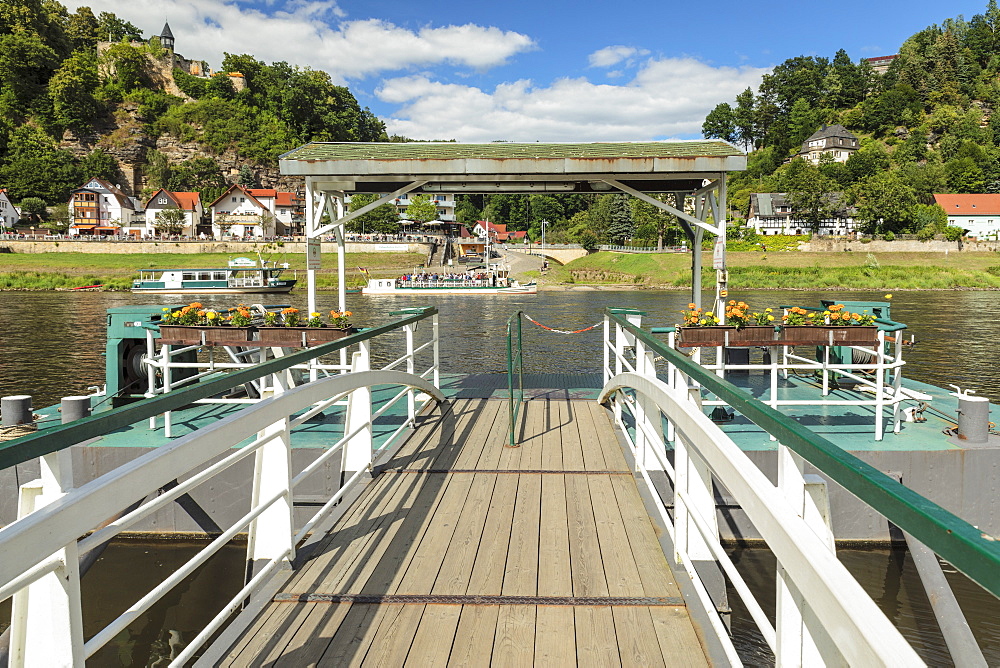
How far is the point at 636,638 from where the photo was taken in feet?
9.03

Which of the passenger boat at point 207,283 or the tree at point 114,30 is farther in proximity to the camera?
the tree at point 114,30

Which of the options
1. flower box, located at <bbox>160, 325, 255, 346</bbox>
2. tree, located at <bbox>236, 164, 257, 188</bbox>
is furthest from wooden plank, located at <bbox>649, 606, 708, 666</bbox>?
tree, located at <bbox>236, 164, 257, 188</bbox>

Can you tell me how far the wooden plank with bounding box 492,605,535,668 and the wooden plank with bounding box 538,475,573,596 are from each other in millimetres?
213

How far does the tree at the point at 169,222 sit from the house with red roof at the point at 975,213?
95.4m

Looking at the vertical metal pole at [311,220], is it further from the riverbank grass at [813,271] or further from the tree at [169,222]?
the tree at [169,222]

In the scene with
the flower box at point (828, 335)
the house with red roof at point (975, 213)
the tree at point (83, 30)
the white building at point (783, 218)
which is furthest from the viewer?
the tree at point (83, 30)

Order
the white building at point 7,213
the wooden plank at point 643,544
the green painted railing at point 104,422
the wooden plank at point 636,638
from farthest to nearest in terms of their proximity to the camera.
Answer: the white building at point 7,213, the wooden plank at point 643,544, the wooden plank at point 636,638, the green painted railing at point 104,422

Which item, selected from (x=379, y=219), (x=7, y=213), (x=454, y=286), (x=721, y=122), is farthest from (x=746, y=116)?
(x=7, y=213)

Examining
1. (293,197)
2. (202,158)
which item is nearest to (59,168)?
(202,158)

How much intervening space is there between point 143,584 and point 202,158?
10999 centimetres

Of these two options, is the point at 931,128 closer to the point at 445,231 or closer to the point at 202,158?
the point at 445,231

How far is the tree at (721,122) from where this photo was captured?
130 meters

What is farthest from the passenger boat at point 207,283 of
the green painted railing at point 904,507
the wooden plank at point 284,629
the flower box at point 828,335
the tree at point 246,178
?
the tree at point 246,178

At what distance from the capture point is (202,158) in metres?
103
